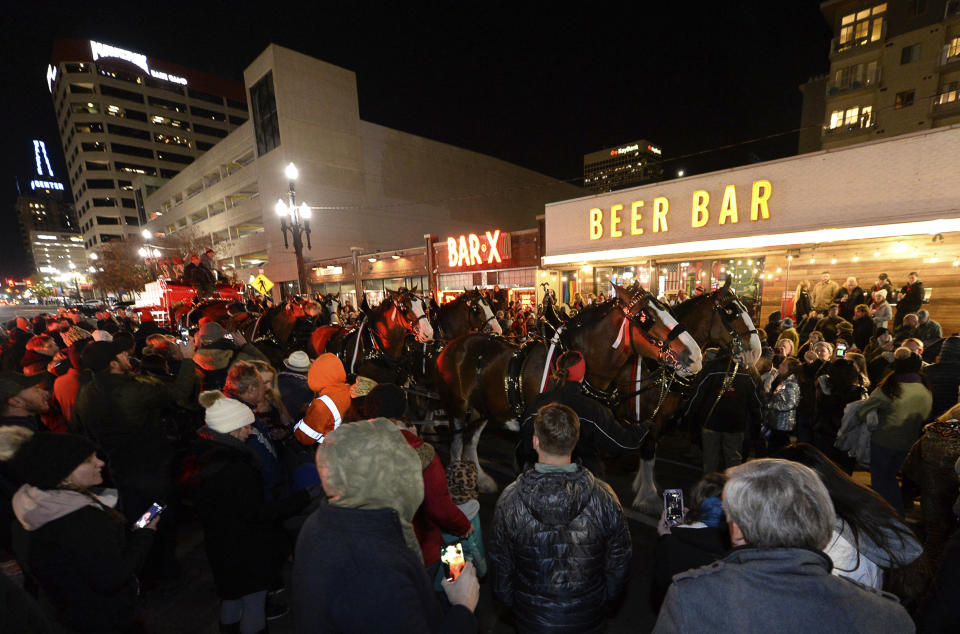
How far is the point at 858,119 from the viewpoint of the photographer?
1204 inches

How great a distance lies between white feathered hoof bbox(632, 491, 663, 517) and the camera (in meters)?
4.43

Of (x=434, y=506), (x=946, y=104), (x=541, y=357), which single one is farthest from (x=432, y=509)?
(x=946, y=104)

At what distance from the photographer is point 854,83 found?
99.5 feet

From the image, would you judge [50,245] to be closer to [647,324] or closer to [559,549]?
[647,324]

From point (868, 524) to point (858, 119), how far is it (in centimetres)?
4497

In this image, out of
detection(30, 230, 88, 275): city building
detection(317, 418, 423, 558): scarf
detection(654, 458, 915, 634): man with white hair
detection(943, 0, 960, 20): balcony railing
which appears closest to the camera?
detection(654, 458, 915, 634): man with white hair

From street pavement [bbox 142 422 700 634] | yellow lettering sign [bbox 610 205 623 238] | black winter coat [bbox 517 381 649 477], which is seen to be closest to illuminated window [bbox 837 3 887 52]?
yellow lettering sign [bbox 610 205 623 238]

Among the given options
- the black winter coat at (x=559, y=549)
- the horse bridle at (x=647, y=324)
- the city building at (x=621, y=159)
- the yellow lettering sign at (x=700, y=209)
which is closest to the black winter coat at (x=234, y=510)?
the black winter coat at (x=559, y=549)

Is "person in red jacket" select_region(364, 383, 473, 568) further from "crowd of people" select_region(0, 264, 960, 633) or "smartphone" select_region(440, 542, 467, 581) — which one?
"smartphone" select_region(440, 542, 467, 581)

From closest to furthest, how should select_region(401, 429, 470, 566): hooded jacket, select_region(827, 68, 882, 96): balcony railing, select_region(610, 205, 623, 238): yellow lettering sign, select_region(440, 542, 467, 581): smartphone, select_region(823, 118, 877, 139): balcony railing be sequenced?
1. select_region(440, 542, 467, 581): smartphone
2. select_region(401, 429, 470, 566): hooded jacket
3. select_region(610, 205, 623, 238): yellow lettering sign
4. select_region(827, 68, 882, 96): balcony railing
5. select_region(823, 118, 877, 139): balcony railing

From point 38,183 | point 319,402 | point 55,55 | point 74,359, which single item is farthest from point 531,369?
point 38,183

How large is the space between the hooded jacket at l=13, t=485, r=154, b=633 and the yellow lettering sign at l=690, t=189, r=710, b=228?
53.1 ft

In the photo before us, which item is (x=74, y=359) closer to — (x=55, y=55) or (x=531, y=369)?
(x=531, y=369)

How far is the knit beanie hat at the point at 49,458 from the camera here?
181 cm
